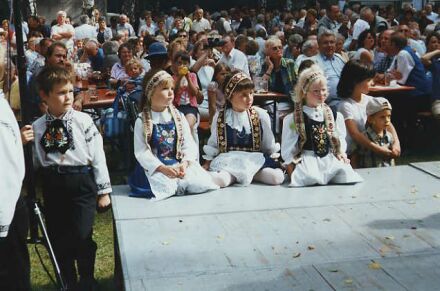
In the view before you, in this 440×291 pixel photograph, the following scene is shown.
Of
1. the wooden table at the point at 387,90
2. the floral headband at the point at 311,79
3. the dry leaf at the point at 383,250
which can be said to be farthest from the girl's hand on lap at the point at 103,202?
the wooden table at the point at 387,90

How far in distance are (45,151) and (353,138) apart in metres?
3.22

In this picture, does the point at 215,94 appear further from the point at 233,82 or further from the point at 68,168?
the point at 68,168

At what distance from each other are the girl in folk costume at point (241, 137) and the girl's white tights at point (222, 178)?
0.07 metres

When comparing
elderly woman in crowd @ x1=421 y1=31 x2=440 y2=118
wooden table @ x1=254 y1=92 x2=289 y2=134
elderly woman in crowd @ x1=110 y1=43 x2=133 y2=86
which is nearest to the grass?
wooden table @ x1=254 y1=92 x2=289 y2=134

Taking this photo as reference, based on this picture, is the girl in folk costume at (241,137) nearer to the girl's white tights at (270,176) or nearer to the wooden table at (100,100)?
the girl's white tights at (270,176)

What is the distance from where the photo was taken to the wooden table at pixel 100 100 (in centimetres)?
843

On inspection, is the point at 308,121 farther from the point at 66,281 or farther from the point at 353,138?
the point at 66,281

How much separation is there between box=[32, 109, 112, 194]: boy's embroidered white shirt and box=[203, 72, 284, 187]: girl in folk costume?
135 centimetres

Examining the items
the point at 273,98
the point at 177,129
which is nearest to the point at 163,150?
the point at 177,129

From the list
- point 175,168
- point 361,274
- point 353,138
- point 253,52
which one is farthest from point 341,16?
point 361,274

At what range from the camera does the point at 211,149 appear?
6.33 m

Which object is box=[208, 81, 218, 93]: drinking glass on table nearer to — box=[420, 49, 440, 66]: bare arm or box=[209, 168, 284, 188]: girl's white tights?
box=[209, 168, 284, 188]: girl's white tights

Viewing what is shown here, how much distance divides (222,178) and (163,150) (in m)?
0.55

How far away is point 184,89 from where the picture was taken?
8.38m
